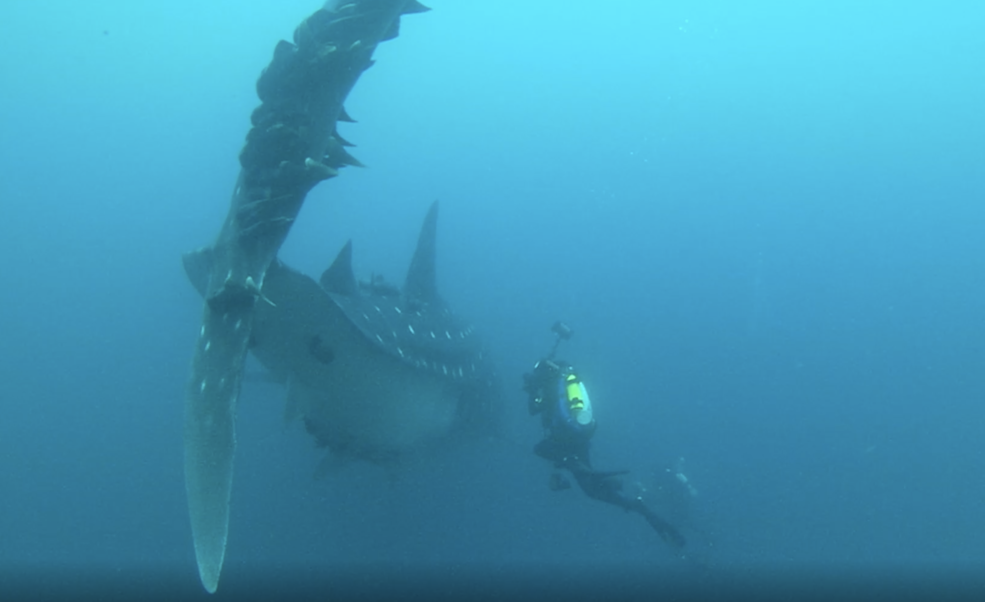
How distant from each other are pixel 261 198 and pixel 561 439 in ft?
22.0

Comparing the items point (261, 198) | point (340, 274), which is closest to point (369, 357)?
point (340, 274)

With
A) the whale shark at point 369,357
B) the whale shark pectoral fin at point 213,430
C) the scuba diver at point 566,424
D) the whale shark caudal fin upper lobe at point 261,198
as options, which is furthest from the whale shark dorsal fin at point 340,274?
the scuba diver at point 566,424

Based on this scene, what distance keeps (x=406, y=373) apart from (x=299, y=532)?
27.7 ft

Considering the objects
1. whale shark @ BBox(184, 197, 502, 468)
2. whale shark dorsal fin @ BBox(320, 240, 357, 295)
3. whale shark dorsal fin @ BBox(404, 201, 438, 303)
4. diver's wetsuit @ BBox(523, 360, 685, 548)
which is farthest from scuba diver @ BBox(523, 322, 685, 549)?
whale shark dorsal fin @ BBox(320, 240, 357, 295)

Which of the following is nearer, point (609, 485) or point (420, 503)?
point (609, 485)

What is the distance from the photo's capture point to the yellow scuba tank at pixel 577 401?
8883 mm

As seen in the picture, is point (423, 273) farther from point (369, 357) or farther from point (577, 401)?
point (369, 357)

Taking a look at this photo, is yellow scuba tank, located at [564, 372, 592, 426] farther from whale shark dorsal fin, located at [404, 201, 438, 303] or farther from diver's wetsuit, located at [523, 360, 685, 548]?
whale shark dorsal fin, located at [404, 201, 438, 303]

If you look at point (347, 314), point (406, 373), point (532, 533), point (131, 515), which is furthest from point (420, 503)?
point (131, 515)

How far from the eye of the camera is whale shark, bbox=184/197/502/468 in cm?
586

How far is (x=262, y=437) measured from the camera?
17.1m

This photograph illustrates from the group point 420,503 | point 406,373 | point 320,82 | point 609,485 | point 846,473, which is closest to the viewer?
point 320,82

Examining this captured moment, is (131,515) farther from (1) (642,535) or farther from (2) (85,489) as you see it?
(1) (642,535)

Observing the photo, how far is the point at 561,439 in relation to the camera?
921 cm
